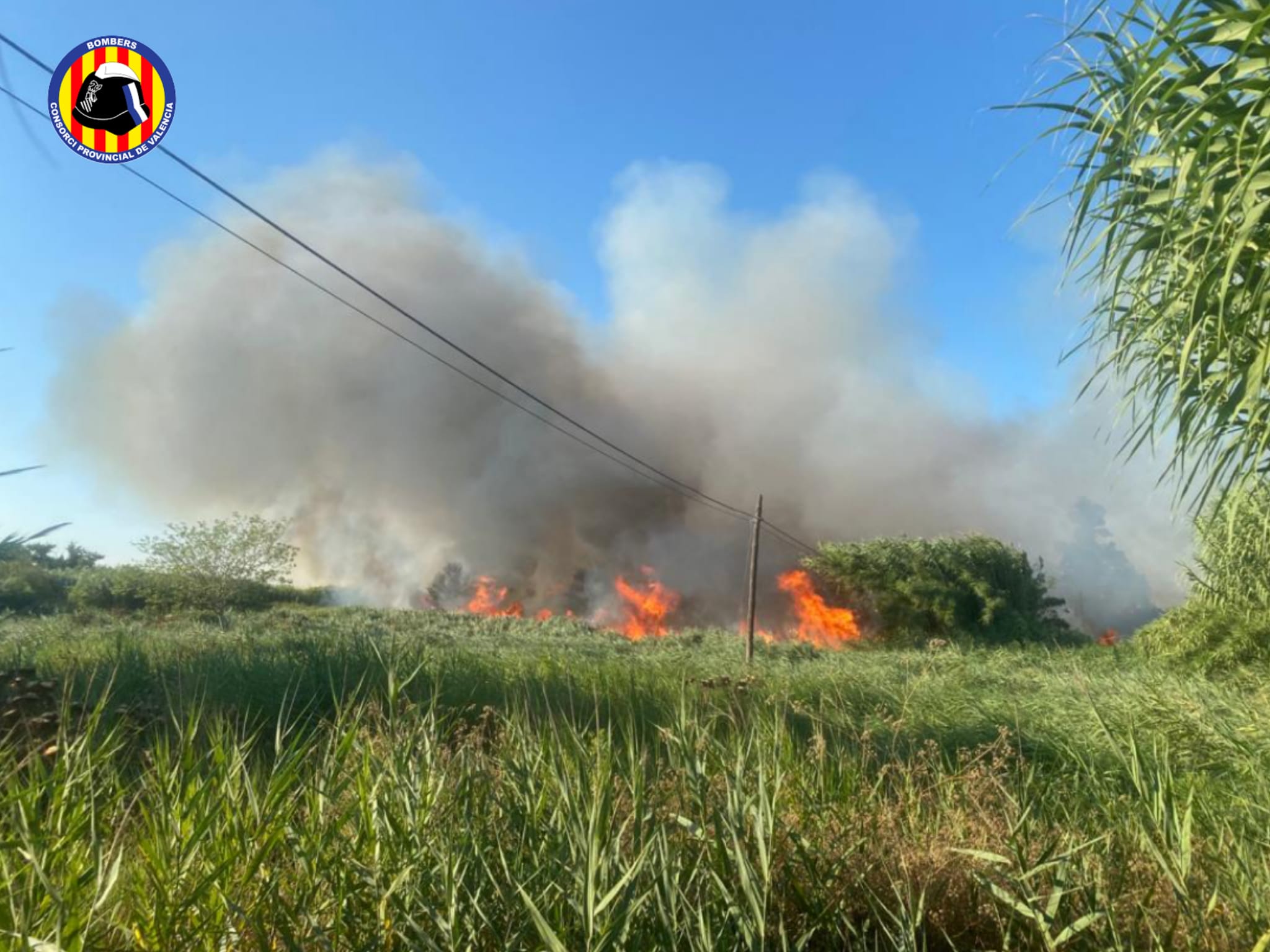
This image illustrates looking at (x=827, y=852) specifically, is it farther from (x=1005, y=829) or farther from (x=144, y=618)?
(x=144, y=618)

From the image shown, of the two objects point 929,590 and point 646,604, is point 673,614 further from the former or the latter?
point 929,590

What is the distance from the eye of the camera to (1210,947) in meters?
2.79

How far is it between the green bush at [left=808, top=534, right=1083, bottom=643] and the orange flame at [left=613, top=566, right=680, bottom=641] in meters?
6.21

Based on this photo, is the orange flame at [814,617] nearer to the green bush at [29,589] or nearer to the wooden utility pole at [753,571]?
the wooden utility pole at [753,571]

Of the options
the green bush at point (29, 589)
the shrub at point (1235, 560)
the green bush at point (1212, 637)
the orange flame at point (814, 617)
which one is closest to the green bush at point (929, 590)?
the orange flame at point (814, 617)

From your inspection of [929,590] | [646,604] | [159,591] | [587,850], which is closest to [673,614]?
[646,604]

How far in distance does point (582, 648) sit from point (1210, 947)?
19.4 metres

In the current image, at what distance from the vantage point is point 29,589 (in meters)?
28.0

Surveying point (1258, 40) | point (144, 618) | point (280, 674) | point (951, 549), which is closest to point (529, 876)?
point (1258, 40)

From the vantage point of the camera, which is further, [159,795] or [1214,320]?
[1214,320]

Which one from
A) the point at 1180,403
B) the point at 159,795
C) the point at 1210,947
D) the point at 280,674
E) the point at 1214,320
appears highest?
the point at 1214,320

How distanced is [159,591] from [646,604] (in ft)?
58.2

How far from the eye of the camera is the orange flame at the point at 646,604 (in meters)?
36.0

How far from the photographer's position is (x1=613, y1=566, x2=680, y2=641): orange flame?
36.0 meters
